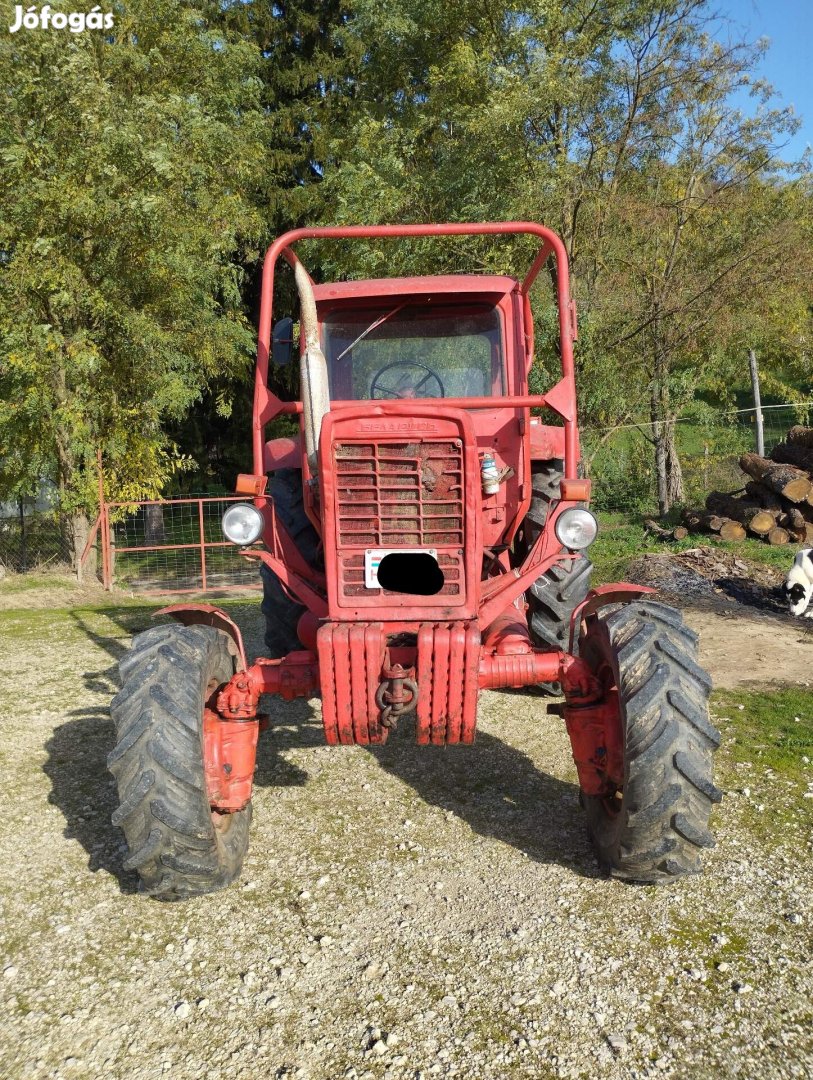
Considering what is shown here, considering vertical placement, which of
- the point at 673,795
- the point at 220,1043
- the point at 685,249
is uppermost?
the point at 685,249

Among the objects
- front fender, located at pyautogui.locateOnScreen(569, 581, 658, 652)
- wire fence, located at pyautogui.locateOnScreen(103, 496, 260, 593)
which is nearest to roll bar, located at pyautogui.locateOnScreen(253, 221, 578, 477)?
front fender, located at pyautogui.locateOnScreen(569, 581, 658, 652)

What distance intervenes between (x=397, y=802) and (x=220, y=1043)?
188 centimetres

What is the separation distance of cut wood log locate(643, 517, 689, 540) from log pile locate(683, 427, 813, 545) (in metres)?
0.17

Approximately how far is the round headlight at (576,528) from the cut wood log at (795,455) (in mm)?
9519

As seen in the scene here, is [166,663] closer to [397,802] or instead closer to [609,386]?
[397,802]

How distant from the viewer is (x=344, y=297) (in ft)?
15.1

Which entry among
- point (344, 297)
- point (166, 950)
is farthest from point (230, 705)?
point (344, 297)

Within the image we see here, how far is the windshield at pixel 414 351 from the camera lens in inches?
185

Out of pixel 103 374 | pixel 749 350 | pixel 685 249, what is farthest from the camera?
pixel 749 350

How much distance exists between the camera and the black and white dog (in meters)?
8.46

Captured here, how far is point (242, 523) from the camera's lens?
3895mm

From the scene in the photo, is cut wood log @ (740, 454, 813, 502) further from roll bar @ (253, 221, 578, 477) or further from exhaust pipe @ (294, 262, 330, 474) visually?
exhaust pipe @ (294, 262, 330, 474)

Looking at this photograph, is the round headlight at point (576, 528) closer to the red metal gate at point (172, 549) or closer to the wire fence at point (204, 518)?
the wire fence at point (204, 518)

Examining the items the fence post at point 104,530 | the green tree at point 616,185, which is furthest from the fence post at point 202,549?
the green tree at point 616,185
